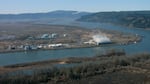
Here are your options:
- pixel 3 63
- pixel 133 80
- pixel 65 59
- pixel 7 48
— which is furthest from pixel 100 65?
pixel 7 48

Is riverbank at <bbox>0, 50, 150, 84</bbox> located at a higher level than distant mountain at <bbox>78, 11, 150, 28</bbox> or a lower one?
higher

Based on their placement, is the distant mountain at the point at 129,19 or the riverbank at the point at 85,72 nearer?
the riverbank at the point at 85,72

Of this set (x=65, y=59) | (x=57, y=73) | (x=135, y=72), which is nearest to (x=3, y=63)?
(x=65, y=59)

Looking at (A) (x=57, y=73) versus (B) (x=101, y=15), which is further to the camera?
(B) (x=101, y=15)

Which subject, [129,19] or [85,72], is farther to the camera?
[129,19]

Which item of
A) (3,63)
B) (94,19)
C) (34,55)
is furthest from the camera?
(94,19)

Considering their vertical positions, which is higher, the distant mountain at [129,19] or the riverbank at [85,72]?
the riverbank at [85,72]

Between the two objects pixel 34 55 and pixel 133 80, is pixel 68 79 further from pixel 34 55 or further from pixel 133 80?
pixel 34 55

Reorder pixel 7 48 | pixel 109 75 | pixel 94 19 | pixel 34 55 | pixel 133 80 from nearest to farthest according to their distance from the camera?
pixel 133 80 < pixel 109 75 < pixel 34 55 < pixel 7 48 < pixel 94 19

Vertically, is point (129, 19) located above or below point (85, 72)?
below

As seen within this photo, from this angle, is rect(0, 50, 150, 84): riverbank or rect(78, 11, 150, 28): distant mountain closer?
rect(0, 50, 150, 84): riverbank
